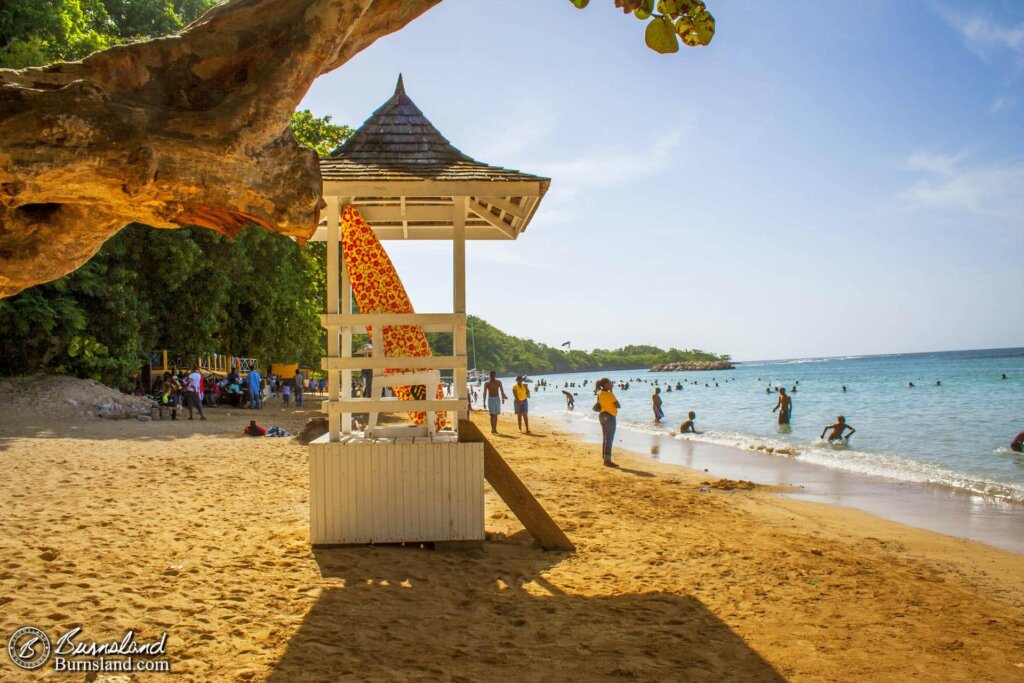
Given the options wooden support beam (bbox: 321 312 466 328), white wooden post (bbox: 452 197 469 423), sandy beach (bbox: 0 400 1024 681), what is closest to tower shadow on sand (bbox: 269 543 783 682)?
sandy beach (bbox: 0 400 1024 681)

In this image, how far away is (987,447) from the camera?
18234mm

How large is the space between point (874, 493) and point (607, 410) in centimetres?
485

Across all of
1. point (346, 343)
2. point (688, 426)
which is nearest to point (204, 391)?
point (688, 426)

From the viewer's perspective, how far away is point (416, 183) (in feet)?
21.2

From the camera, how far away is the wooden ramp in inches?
264

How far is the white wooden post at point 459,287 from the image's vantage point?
654cm

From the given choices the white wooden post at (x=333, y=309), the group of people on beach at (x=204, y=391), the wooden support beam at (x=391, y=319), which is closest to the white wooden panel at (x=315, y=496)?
the white wooden post at (x=333, y=309)

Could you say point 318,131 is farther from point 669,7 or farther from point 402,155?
point 669,7

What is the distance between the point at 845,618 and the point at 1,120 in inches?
226

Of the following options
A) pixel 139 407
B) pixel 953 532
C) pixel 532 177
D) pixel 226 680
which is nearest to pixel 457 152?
pixel 532 177

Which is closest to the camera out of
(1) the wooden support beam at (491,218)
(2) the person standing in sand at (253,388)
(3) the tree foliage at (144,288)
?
(1) the wooden support beam at (491,218)

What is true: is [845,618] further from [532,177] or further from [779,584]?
[532,177]

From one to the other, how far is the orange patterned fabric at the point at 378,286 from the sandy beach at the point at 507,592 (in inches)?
72.6

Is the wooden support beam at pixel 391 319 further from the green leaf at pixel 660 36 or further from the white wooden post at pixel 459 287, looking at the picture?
the green leaf at pixel 660 36
